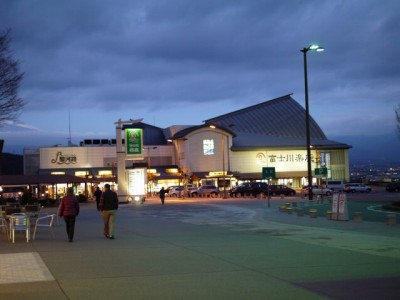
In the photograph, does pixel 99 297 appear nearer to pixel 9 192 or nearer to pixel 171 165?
pixel 9 192

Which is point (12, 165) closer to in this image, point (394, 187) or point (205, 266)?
point (394, 187)

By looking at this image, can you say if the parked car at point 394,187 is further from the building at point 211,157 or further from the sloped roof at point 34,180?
the sloped roof at point 34,180

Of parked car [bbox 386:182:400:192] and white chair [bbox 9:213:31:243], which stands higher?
white chair [bbox 9:213:31:243]

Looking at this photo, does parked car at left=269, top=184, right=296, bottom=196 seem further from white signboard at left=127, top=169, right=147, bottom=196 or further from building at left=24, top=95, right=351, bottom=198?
building at left=24, top=95, right=351, bottom=198

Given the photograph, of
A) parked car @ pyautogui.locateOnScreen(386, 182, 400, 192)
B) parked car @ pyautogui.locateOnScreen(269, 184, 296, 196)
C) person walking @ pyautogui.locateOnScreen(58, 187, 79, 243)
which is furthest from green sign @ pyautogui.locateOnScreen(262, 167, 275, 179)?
parked car @ pyautogui.locateOnScreen(386, 182, 400, 192)

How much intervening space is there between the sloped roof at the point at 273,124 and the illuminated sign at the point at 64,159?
26.3 meters

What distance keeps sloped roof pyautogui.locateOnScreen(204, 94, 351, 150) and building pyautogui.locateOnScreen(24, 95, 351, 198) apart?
0.64ft

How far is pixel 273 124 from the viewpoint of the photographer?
110312 millimetres

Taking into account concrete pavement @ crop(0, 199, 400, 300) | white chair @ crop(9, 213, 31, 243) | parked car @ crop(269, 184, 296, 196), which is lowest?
parked car @ crop(269, 184, 296, 196)

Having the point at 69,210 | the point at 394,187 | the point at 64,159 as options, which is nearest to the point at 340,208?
the point at 69,210

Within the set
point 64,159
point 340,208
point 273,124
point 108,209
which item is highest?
point 273,124

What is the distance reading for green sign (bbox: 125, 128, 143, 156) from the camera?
5494 centimetres

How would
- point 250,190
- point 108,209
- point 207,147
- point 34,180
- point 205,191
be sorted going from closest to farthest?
point 108,209 < point 34,180 < point 250,190 < point 205,191 < point 207,147

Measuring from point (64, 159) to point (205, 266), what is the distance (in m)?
84.3
